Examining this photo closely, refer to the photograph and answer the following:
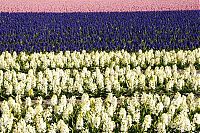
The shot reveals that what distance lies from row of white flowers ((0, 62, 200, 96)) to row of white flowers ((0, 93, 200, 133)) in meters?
1.59

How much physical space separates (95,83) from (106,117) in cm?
327

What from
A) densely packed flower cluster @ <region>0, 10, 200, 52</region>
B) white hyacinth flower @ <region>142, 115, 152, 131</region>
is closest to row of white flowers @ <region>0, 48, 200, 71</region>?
densely packed flower cluster @ <region>0, 10, 200, 52</region>

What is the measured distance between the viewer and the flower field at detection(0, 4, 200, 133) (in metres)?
8.91

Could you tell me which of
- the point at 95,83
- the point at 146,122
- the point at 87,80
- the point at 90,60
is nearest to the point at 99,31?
the point at 90,60

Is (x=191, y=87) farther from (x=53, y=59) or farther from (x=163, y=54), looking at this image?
(x=53, y=59)

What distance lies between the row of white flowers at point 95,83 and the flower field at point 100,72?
0.08 feet

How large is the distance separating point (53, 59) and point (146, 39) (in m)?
4.61

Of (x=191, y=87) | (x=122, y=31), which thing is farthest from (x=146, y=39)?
(x=191, y=87)

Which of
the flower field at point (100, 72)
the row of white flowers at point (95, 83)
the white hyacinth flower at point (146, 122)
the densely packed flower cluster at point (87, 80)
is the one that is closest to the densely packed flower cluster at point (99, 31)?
the flower field at point (100, 72)

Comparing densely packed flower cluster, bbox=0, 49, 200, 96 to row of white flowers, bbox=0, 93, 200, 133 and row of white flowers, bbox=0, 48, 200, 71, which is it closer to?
row of white flowers, bbox=0, 48, 200, 71

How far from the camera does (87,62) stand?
14.4 meters

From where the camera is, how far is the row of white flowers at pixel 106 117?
8516 mm

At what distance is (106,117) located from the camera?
8641mm

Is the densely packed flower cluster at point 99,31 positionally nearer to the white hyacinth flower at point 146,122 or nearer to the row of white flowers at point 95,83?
the row of white flowers at point 95,83
